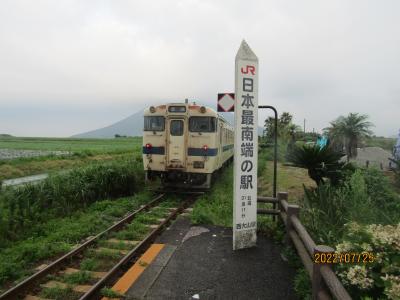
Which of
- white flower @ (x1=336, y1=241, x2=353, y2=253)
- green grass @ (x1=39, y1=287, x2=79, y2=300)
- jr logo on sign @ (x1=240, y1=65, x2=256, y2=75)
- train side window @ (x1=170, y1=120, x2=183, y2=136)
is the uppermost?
jr logo on sign @ (x1=240, y1=65, x2=256, y2=75)

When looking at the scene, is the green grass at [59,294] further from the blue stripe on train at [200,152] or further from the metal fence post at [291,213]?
the blue stripe on train at [200,152]

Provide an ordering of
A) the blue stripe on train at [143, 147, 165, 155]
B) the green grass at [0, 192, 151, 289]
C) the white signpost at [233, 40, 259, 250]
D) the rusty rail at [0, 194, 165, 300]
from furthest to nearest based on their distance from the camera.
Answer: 1. the blue stripe on train at [143, 147, 165, 155]
2. the white signpost at [233, 40, 259, 250]
3. the green grass at [0, 192, 151, 289]
4. the rusty rail at [0, 194, 165, 300]

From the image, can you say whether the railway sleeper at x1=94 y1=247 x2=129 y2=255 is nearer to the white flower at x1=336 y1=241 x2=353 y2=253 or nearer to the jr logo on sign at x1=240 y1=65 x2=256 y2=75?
the jr logo on sign at x1=240 y1=65 x2=256 y2=75

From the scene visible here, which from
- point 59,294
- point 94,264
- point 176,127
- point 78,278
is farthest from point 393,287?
point 176,127

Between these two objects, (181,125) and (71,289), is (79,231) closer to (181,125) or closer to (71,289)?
(71,289)

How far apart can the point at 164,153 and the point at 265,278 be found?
22.5ft

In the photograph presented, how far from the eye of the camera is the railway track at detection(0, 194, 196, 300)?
4609 mm

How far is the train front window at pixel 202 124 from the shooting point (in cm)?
1120

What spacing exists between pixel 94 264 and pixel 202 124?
21.2ft

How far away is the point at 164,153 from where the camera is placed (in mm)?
11289

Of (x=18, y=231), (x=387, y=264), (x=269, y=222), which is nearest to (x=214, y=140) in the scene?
(x=269, y=222)

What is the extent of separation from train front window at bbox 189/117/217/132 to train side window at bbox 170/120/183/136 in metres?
0.32
